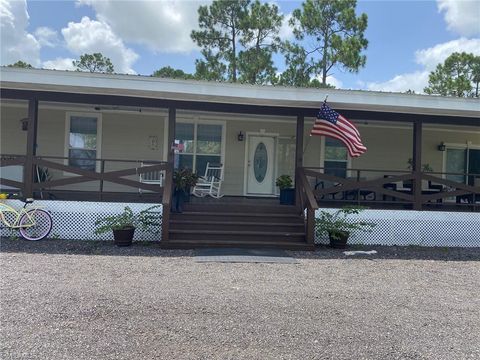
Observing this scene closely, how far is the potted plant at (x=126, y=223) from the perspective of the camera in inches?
304

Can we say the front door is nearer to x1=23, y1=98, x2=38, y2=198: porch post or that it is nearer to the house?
the house

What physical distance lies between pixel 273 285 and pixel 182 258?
199cm

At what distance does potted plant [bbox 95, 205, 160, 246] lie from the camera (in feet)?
25.4

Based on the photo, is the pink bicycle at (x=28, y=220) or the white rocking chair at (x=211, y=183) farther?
the white rocking chair at (x=211, y=183)

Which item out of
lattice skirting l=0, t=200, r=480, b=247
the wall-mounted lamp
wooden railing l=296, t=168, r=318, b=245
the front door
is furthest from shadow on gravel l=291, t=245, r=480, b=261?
the wall-mounted lamp

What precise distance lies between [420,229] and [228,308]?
6.06m

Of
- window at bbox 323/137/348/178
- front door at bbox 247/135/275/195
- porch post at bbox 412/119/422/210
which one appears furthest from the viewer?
window at bbox 323/137/348/178

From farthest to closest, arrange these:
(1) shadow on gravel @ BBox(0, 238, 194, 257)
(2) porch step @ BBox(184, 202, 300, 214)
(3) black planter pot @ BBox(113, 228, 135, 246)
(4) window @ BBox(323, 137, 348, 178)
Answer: (4) window @ BBox(323, 137, 348, 178)
(2) porch step @ BBox(184, 202, 300, 214)
(3) black planter pot @ BBox(113, 228, 135, 246)
(1) shadow on gravel @ BBox(0, 238, 194, 257)

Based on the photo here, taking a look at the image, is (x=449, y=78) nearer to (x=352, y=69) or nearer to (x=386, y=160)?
(x=352, y=69)

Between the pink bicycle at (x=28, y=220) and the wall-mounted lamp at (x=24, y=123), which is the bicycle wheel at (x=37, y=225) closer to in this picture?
the pink bicycle at (x=28, y=220)

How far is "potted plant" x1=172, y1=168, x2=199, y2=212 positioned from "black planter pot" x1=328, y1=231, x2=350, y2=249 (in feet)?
9.86

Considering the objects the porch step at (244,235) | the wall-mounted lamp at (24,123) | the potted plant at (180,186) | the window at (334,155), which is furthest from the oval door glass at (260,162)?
the wall-mounted lamp at (24,123)

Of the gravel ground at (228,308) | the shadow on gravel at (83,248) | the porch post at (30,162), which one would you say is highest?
the porch post at (30,162)

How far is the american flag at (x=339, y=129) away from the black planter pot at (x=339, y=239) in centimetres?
158
